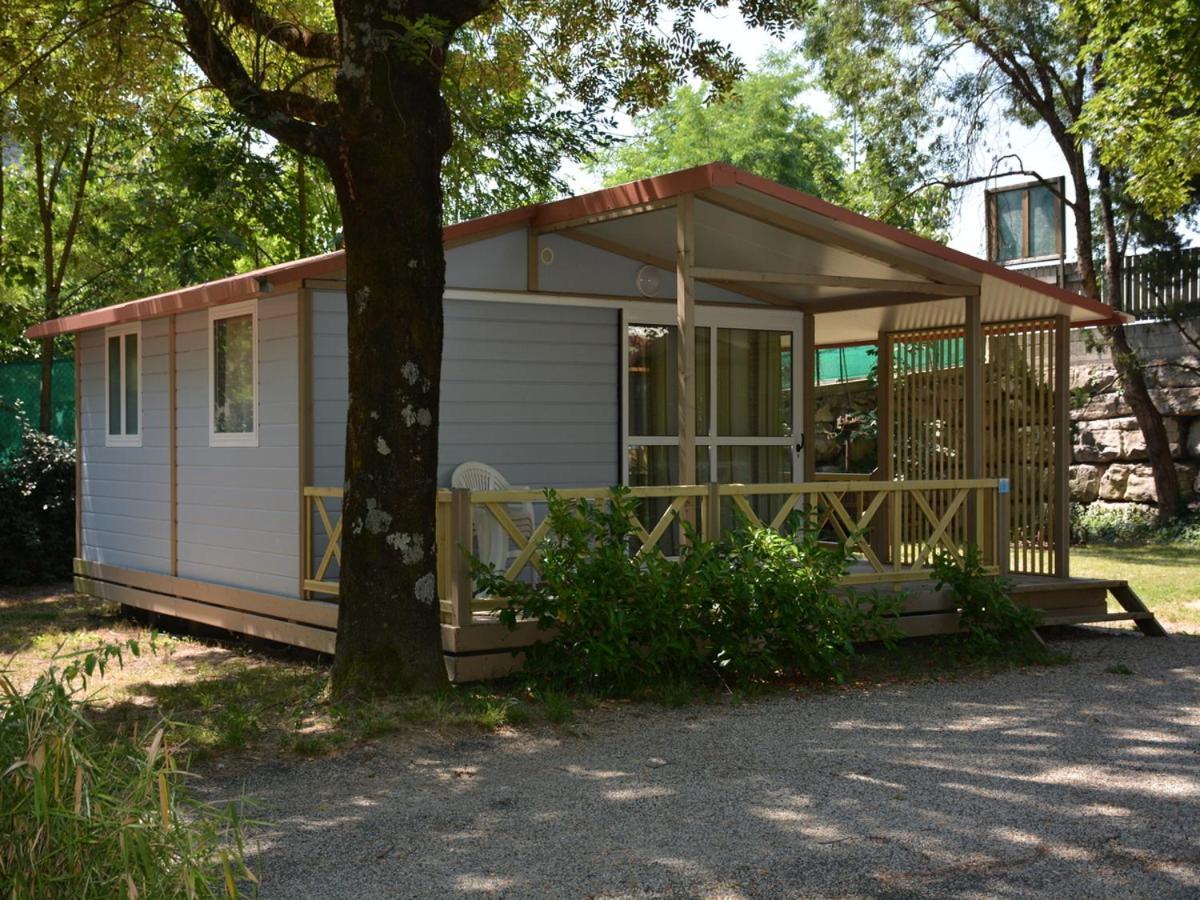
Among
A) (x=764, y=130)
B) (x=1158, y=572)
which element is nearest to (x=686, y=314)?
(x=1158, y=572)

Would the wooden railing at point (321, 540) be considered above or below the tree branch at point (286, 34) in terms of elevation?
below

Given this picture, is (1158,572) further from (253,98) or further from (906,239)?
(253,98)

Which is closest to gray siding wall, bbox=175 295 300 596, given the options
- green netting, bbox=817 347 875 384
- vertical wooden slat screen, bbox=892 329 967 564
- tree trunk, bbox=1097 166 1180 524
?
vertical wooden slat screen, bbox=892 329 967 564

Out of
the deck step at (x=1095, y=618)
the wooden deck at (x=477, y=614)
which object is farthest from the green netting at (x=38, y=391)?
the deck step at (x=1095, y=618)

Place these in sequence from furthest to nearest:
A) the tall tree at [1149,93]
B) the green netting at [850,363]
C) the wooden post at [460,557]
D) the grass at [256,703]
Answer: the green netting at [850,363] → the tall tree at [1149,93] → the wooden post at [460,557] → the grass at [256,703]

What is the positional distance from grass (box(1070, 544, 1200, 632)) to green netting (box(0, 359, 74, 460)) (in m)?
10.9

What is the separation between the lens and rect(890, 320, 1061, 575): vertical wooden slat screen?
34.4 feet

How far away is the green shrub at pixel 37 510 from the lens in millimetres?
13805

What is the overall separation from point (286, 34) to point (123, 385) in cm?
445

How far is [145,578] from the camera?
10.9 m

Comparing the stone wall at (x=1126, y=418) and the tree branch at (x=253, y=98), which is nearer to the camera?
the tree branch at (x=253, y=98)

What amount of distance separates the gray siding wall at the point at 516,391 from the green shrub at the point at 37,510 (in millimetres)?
6486

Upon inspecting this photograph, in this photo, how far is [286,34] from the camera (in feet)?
26.5

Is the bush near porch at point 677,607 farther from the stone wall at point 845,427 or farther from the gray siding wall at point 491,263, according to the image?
the stone wall at point 845,427
